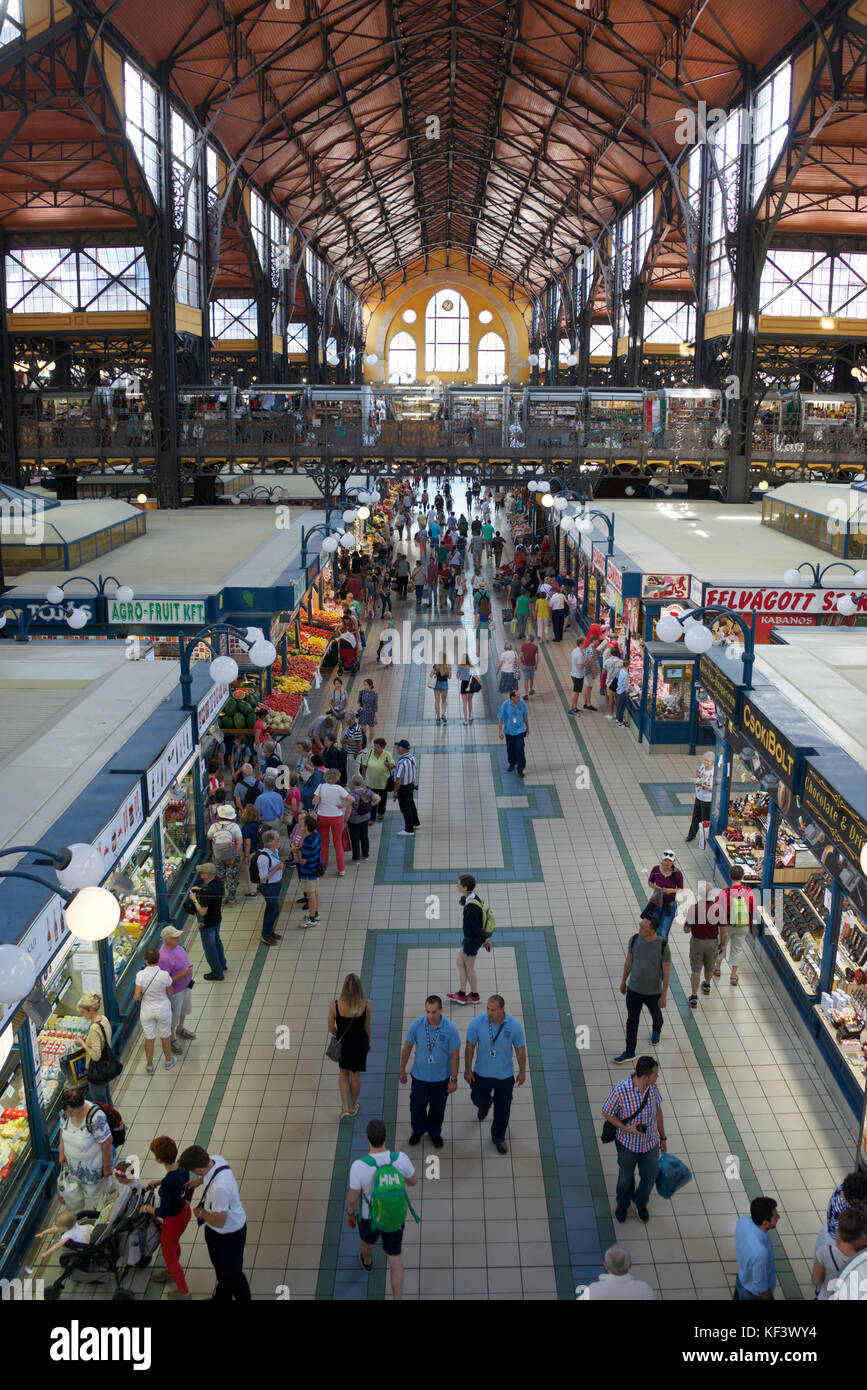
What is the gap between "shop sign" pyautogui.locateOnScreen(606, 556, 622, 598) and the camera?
1762 cm

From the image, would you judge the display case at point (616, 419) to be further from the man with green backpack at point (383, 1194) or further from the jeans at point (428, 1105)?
the man with green backpack at point (383, 1194)

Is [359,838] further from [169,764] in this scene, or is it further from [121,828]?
[121,828]

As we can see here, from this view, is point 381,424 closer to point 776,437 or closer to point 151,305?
point 151,305

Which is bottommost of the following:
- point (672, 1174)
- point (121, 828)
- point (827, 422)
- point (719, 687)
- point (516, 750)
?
point (672, 1174)

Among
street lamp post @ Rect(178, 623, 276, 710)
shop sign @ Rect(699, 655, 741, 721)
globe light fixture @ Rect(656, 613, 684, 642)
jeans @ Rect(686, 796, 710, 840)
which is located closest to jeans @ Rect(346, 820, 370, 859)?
street lamp post @ Rect(178, 623, 276, 710)

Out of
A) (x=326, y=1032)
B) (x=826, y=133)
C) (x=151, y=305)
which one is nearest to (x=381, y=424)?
(x=151, y=305)

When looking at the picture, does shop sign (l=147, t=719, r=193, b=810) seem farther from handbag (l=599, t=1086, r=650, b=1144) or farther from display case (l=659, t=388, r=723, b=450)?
display case (l=659, t=388, r=723, b=450)

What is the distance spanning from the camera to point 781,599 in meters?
15.2

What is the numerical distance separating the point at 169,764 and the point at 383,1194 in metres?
4.78

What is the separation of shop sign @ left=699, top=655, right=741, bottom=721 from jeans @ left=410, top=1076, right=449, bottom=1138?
5016 millimetres

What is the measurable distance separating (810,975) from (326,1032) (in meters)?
4.12

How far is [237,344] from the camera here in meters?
41.4

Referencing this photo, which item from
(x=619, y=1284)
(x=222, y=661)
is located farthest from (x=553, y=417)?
(x=619, y=1284)

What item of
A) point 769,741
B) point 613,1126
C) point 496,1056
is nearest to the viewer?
point 613,1126
